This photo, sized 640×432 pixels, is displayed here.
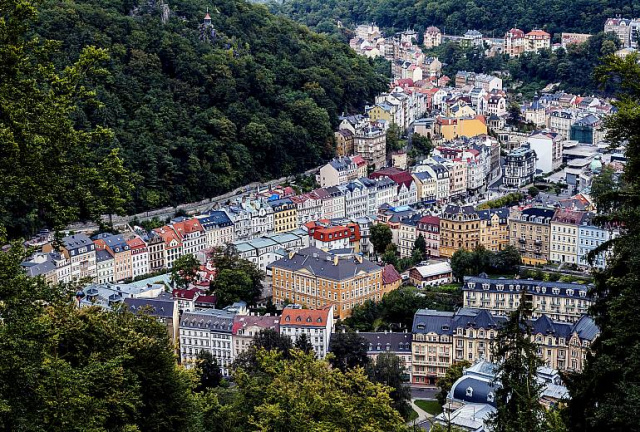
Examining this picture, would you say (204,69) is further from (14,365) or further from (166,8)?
(14,365)

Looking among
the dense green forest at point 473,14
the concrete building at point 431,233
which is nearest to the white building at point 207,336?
the concrete building at point 431,233

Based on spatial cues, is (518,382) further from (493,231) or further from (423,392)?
(493,231)

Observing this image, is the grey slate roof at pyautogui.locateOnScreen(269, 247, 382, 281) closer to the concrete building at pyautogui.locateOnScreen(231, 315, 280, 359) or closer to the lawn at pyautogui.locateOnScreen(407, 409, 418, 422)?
the concrete building at pyautogui.locateOnScreen(231, 315, 280, 359)

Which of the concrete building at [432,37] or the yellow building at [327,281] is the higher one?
the concrete building at [432,37]

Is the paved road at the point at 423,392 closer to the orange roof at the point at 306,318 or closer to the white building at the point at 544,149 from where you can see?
the orange roof at the point at 306,318

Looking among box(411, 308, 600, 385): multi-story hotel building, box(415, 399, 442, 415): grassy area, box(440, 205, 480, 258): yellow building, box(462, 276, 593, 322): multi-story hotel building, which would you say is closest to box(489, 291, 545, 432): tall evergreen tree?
box(415, 399, 442, 415): grassy area

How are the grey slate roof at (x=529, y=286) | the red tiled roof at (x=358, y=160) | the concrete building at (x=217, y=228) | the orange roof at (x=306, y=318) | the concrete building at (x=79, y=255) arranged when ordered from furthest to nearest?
the red tiled roof at (x=358, y=160) < the concrete building at (x=217, y=228) < the concrete building at (x=79, y=255) < the grey slate roof at (x=529, y=286) < the orange roof at (x=306, y=318)
